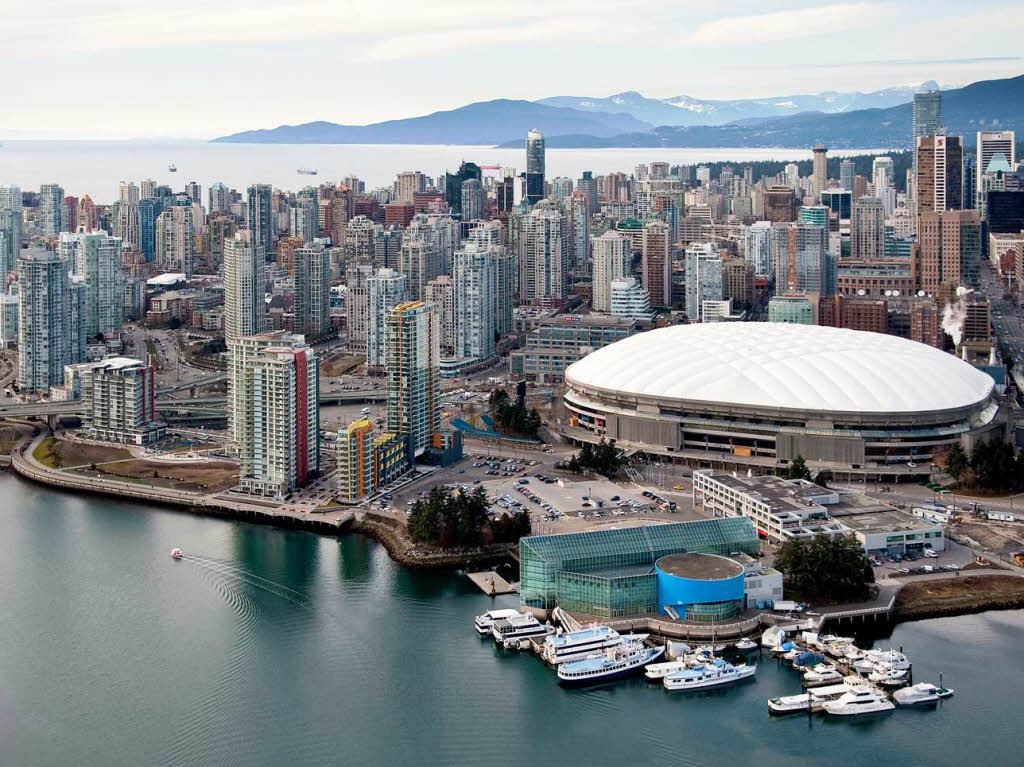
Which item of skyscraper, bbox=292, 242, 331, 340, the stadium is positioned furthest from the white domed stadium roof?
skyscraper, bbox=292, 242, 331, 340

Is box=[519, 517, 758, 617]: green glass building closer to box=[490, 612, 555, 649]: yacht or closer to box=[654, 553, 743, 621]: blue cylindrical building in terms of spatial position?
box=[654, 553, 743, 621]: blue cylindrical building

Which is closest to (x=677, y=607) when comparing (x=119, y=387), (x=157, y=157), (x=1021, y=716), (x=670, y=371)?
(x=1021, y=716)

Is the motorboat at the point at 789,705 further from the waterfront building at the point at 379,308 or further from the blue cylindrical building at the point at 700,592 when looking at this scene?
the waterfront building at the point at 379,308

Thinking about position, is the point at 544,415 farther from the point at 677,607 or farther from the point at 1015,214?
the point at 1015,214

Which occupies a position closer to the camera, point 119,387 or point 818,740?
point 818,740

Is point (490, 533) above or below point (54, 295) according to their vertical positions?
below

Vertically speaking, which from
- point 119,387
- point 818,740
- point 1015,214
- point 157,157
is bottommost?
point 818,740

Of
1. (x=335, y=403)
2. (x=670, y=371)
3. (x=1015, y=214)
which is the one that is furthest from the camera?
(x=1015, y=214)
